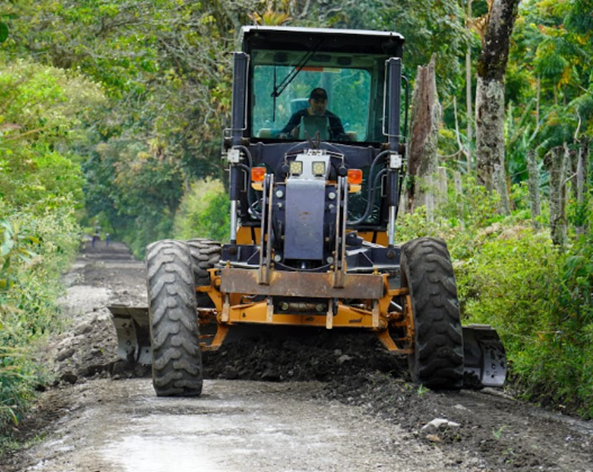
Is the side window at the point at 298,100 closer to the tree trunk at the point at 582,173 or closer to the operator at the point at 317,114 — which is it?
the operator at the point at 317,114

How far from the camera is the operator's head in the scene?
41.4ft

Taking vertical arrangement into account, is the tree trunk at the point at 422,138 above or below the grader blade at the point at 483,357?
above

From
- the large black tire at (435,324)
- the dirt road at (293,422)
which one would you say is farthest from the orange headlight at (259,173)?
the dirt road at (293,422)

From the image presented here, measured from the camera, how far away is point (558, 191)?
13.5 metres

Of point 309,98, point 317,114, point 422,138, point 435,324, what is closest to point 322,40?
point 309,98

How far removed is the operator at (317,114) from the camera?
12570 millimetres

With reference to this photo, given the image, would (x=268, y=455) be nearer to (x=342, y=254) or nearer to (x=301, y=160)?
Answer: (x=342, y=254)

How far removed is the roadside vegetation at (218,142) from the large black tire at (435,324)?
3.74 ft

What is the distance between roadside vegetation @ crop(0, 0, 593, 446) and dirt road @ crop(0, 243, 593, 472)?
64 centimetres

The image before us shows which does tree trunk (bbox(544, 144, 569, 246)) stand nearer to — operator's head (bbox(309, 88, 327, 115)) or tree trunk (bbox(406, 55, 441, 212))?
A: operator's head (bbox(309, 88, 327, 115))

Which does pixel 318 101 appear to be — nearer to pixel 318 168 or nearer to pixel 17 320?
pixel 318 168

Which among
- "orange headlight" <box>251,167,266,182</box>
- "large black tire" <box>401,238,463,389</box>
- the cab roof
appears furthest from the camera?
the cab roof

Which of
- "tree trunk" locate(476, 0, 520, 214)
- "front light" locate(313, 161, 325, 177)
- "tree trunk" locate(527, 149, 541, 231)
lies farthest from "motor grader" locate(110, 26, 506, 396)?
"tree trunk" locate(476, 0, 520, 214)

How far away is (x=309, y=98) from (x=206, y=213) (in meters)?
37.0
